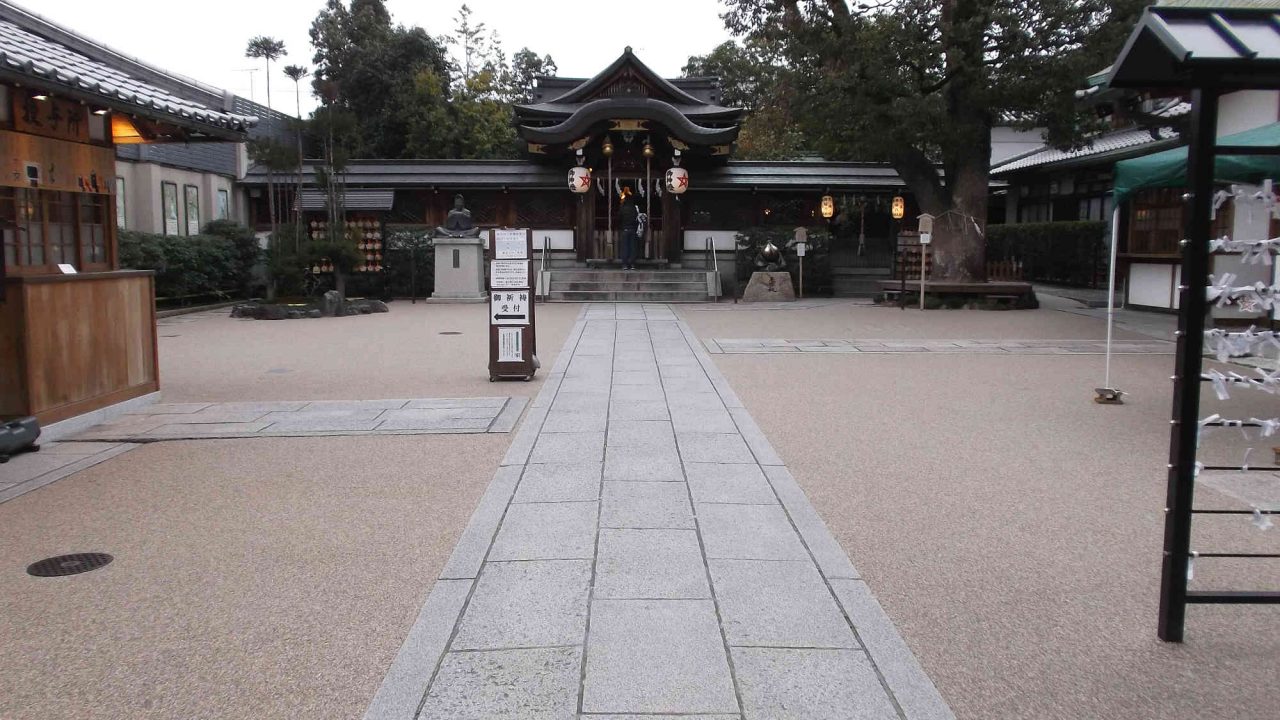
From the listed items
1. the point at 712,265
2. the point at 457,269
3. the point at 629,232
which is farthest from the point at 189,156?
the point at 712,265

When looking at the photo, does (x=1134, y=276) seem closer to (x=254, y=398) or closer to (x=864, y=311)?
(x=864, y=311)

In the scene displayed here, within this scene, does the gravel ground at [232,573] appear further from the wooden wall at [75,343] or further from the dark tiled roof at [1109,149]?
the dark tiled roof at [1109,149]

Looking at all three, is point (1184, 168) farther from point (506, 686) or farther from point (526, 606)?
point (506, 686)

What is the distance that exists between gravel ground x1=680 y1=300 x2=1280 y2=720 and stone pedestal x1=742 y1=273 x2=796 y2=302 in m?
11.5

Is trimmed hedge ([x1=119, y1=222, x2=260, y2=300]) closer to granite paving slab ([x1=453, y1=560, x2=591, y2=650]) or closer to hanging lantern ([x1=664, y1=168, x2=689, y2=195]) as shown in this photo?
hanging lantern ([x1=664, y1=168, x2=689, y2=195])

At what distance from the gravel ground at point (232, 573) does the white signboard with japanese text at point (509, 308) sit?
2668 millimetres

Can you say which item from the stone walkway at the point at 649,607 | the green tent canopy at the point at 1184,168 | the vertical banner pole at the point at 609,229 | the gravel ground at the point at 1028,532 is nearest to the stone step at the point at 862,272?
the vertical banner pole at the point at 609,229

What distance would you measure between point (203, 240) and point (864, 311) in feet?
46.2

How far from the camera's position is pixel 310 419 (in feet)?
24.6

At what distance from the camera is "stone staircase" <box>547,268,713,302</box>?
21.6 m

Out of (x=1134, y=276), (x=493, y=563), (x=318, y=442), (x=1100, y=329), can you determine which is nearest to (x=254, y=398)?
(x=318, y=442)

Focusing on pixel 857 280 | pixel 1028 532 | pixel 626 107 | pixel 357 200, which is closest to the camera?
pixel 1028 532

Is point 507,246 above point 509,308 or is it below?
above

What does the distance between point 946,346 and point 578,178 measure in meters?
12.9
